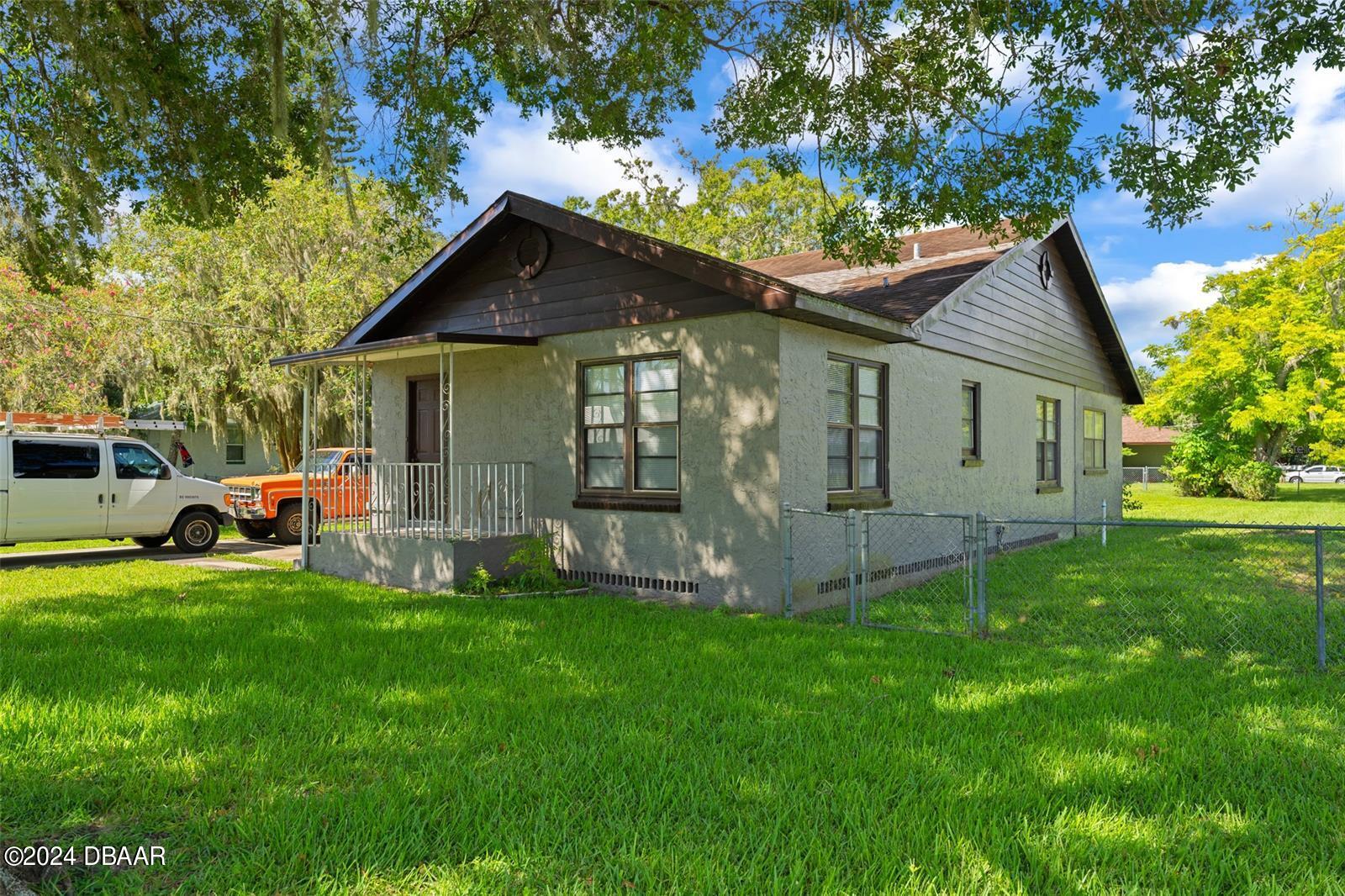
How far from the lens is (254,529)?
16156 mm

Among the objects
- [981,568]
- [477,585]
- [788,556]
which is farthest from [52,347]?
[981,568]

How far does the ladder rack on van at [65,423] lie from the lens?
1254 cm

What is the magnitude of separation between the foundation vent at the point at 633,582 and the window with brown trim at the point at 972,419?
231 inches

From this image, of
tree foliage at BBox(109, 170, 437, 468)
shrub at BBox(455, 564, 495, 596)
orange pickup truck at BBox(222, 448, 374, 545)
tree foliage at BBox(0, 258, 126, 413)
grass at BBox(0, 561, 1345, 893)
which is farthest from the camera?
tree foliage at BBox(0, 258, 126, 413)

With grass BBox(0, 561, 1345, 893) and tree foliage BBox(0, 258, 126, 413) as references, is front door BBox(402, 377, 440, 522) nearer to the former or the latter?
grass BBox(0, 561, 1345, 893)

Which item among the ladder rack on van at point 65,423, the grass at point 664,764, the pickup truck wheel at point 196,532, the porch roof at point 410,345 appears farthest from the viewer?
the pickup truck wheel at point 196,532

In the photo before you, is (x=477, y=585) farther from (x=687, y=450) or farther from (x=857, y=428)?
(x=857, y=428)

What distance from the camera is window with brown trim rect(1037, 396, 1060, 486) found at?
52.5 ft

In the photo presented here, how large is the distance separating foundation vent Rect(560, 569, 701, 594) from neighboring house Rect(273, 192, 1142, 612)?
0.09 feet

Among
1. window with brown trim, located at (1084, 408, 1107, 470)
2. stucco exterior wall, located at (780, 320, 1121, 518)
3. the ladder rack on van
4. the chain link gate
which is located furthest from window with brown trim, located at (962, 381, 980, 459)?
the ladder rack on van

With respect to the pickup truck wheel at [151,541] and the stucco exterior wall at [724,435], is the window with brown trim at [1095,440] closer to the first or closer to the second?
the stucco exterior wall at [724,435]

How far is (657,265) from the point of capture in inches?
372

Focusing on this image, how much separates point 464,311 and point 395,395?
1.86 metres

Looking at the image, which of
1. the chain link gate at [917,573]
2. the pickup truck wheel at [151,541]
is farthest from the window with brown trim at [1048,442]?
the pickup truck wheel at [151,541]
